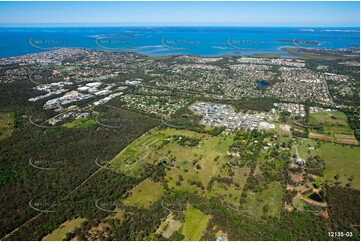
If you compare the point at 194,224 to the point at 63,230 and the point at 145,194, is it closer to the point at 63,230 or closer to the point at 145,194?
the point at 145,194

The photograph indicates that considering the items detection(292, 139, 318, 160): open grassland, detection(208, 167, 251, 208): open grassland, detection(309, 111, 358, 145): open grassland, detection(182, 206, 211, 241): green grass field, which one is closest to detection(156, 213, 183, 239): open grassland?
detection(182, 206, 211, 241): green grass field

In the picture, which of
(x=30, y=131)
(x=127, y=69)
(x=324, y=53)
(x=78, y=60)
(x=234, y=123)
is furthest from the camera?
(x=324, y=53)

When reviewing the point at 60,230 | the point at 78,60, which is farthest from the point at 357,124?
the point at 78,60

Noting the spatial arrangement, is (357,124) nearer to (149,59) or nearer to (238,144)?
(238,144)

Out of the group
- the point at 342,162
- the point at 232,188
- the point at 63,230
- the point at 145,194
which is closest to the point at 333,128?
the point at 342,162

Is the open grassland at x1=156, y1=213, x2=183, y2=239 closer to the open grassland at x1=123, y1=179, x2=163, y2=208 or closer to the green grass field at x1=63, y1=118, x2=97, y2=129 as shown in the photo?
the open grassland at x1=123, y1=179, x2=163, y2=208
